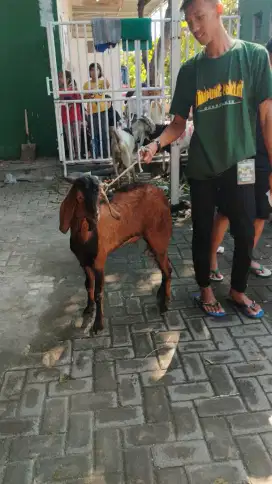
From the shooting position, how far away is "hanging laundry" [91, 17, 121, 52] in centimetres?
619

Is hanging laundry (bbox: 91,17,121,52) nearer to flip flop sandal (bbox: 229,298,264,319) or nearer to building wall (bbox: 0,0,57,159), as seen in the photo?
building wall (bbox: 0,0,57,159)

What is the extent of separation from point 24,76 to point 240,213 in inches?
304

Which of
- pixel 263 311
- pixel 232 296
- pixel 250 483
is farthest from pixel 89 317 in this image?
pixel 250 483

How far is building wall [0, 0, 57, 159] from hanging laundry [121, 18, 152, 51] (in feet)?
10.9

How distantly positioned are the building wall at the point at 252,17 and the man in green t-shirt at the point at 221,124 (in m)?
11.9

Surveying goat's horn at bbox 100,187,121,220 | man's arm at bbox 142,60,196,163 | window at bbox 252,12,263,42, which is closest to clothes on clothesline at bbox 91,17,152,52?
man's arm at bbox 142,60,196,163

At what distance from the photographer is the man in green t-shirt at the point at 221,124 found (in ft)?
8.85

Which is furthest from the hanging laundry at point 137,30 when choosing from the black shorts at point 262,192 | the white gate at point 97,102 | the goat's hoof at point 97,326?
the goat's hoof at point 97,326

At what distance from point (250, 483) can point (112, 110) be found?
6.93 m

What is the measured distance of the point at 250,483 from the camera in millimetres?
2002

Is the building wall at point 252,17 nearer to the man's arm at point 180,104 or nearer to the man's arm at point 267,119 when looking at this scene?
the man's arm at point 180,104

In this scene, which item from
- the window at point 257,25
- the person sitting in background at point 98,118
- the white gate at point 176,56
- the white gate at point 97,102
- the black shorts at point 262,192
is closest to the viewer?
the black shorts at point 262,192

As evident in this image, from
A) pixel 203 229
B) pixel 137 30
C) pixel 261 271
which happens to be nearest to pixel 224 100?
pixel 203 229

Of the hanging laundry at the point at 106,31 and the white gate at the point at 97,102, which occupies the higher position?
the hanging laundry at the point at 106,31
